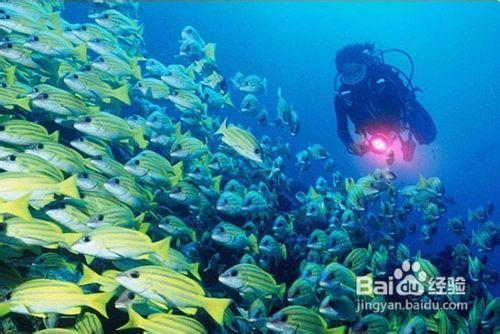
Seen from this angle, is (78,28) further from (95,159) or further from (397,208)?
(397,208)

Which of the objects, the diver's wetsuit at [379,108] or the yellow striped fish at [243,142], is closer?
the yellow striped fish at [243,142]

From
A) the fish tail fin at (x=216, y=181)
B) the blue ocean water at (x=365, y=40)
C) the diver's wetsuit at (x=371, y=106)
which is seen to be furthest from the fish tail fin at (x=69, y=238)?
the blue ocean water at (x=365, y=40)

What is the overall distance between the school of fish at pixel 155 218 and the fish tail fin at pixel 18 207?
1cm

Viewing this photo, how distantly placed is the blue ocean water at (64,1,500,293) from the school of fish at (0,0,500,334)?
1972 inches

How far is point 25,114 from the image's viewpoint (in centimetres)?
553

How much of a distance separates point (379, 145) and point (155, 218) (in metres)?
4.42

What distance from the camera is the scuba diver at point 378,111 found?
775cm

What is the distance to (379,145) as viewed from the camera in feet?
25.5

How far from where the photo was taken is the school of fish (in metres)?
3.16

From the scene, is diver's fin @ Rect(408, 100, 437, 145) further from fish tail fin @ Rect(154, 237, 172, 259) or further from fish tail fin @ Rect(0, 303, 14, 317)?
fish tail fin @ Rect(0, 303, 14, 317)

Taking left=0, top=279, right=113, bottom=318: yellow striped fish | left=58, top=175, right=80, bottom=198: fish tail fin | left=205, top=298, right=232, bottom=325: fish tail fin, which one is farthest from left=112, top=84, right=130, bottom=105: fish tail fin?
left=205, top=298, right=232, bottom=325: fish tail fin

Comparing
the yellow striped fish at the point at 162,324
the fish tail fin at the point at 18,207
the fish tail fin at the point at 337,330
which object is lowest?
the yellow striped fish at the point at 162,324

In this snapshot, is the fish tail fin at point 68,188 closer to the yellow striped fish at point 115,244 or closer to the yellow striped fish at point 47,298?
the yellow striped fish at point 115,244

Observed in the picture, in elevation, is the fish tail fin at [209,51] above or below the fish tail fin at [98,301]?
above
